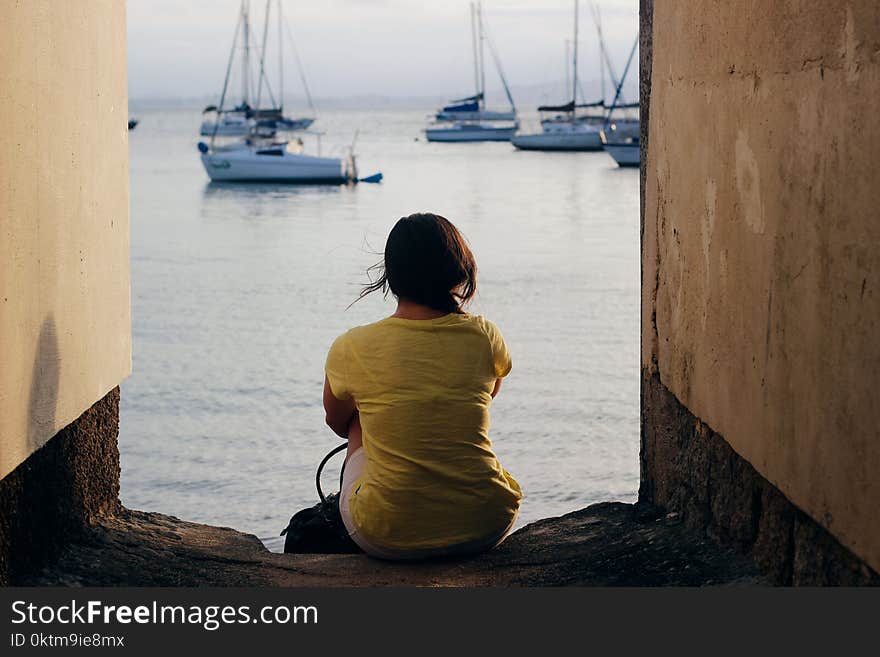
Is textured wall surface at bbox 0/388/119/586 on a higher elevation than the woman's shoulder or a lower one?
lower

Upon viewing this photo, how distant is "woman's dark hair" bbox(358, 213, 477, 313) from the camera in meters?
3.52

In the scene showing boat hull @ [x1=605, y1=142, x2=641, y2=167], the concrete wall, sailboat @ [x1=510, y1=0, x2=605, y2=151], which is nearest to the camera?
the concrete wall

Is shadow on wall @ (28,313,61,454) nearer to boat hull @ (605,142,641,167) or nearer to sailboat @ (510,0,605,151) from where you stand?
boat hull @ (605,142,641,167)

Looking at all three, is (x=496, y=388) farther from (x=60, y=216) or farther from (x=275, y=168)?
(x=275, y=168)

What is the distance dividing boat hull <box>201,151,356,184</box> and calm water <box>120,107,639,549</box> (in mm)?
4793

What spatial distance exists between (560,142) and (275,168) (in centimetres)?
2609

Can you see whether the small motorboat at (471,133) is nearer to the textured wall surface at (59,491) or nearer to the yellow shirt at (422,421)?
the textured wall surface at (59,491)

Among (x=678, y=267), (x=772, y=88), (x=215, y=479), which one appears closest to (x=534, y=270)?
(x=215, y=479)

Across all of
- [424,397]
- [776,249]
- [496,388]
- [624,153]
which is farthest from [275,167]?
[776,249]

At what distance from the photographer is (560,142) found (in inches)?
2299

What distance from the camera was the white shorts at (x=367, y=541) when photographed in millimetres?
3717

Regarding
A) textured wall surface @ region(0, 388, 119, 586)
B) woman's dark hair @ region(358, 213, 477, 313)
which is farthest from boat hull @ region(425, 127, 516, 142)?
woman's dark hair @ region(358, 213, 477, 313)

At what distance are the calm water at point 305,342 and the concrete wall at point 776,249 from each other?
298cm

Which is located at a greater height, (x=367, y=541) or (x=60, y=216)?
(x=60, y=216)
